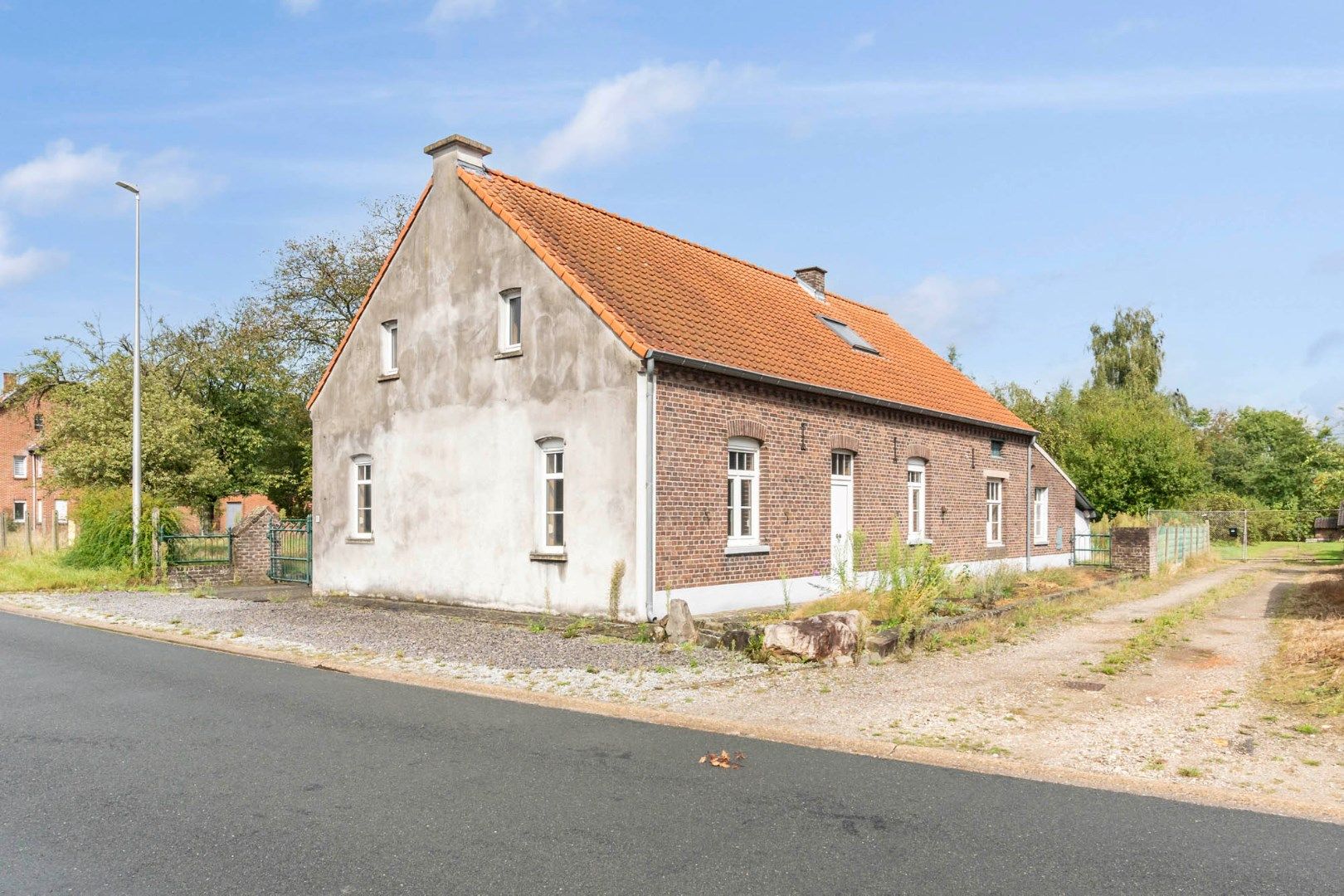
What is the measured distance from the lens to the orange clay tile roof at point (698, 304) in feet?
49.5

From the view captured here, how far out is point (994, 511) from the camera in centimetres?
2452

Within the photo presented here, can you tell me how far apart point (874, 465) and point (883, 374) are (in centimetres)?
267

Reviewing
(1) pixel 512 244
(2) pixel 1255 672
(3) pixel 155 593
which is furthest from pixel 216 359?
(2) pixel 1255 672

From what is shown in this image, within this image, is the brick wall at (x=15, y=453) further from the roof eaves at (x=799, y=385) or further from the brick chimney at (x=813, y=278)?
the roof eaves at (x=799, y=385)

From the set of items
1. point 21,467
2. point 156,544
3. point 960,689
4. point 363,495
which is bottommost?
point 960,689

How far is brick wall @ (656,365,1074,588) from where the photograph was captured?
1430 centimetres

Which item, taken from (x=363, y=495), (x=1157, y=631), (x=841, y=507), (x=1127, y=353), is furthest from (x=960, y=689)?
(x=1127, y=353)

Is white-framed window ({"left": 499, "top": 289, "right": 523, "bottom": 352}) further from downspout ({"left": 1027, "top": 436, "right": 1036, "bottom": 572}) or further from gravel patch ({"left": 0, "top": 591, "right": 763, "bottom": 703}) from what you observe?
downspout ({"left": 1027, "top": 436, "right": 1036, "bottom": 572})

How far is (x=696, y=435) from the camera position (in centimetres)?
1470

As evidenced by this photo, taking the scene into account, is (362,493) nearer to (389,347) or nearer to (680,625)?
(389,347)

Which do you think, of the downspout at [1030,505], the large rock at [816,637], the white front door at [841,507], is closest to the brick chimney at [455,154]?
the white front door at [841,507]

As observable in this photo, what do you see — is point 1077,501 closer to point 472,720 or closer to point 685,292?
point 685,292

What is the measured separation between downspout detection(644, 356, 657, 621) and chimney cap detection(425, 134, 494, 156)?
6100mm

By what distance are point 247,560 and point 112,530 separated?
3.18 meters
